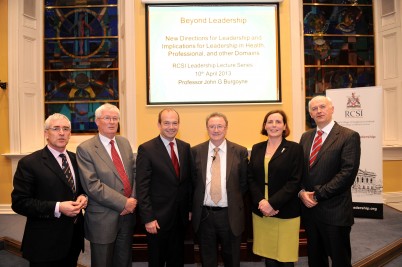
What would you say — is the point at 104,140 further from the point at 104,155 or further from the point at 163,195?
the point at 163,195

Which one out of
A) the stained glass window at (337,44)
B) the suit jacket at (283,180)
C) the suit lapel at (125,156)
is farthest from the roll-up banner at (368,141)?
the suit lapel at (125,156)

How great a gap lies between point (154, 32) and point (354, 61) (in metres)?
3.44

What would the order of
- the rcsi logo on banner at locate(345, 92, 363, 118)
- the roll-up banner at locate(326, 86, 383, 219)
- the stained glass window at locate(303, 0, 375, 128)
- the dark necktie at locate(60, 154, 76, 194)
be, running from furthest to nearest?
1. the stained glass window at locate(303, 0, 375, 128)
2. the rcsi logo on banner at locate(345, 92, 363, 118)
3. the roll-up banner at locate(326, 86, 383, 219)
4. the dark necktie at locate(60, 154, 76, 194)

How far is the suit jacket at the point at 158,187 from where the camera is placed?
2240mm

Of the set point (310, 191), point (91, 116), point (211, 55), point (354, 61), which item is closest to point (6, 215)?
point (91, 116)

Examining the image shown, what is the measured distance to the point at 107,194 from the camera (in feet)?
6.95

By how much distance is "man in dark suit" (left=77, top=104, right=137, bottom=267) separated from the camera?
2135 millimetres

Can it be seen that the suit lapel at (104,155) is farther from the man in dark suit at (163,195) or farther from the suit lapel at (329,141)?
the suit lapel at (329,141)

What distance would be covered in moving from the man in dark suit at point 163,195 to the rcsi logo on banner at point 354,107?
2931 millimetres

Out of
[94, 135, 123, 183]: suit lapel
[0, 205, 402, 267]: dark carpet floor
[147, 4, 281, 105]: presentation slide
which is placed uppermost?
[147, 4, 281, 105]: presentation slide

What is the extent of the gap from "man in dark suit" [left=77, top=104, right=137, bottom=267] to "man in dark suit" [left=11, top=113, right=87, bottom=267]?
124 mm

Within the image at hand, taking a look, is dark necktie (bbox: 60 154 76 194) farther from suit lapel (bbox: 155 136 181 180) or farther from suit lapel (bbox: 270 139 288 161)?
suit lapel (bbox: 270 139 288 161)

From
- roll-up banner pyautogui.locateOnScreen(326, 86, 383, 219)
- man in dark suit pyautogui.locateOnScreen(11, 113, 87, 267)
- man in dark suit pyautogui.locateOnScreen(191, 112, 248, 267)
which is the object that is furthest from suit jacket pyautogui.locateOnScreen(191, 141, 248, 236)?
roll-up banner pyautogui.locateOnScreen(326, 86, 383, 219)

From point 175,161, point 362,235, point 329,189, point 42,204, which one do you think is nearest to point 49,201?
point 42,204
